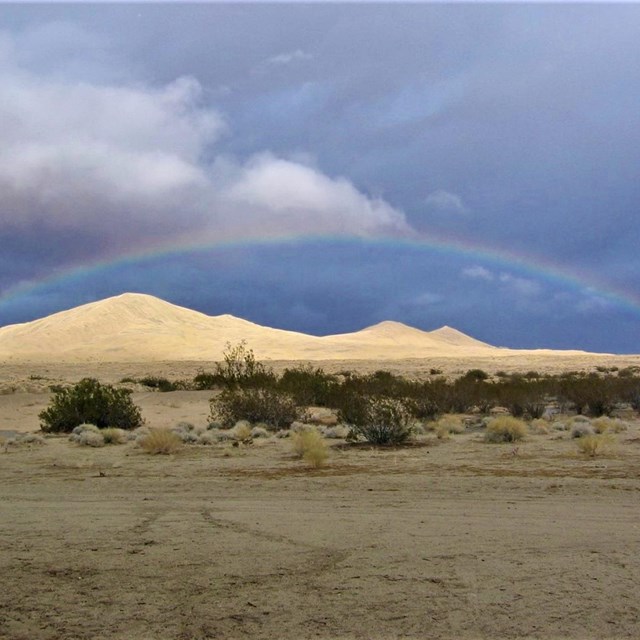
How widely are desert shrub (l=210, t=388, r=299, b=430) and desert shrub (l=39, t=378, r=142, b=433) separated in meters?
3.90

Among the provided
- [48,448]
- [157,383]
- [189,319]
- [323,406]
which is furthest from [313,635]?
[189,319]

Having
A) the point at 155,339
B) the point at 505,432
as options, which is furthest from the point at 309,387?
the point at 155,339

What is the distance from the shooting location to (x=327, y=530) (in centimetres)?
1020

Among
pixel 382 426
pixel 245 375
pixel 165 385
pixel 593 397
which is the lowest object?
pixel 382 426

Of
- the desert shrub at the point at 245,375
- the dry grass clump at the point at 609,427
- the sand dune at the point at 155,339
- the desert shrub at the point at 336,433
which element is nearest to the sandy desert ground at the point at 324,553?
the desert shrub at the point at 336,433

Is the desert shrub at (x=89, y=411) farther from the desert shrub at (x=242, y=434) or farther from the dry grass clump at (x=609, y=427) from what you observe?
the dry grass clump at (x=609, y=427)

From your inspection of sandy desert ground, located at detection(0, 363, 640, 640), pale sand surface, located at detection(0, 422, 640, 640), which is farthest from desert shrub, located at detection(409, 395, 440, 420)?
pale sand surface, located at detection(0, 422, 640, 640)

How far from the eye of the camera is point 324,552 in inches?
354

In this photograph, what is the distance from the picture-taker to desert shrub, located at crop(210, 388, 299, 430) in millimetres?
31297

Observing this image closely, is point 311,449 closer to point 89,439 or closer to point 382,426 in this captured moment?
point 382,426

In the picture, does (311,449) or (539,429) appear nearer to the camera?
(311,449)

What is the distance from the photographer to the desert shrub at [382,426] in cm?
2298

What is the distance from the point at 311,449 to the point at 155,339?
446 feet

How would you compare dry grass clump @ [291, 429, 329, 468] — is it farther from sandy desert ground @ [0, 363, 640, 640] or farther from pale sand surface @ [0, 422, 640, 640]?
pale sand surface @ [0, 422, 640, 640]
